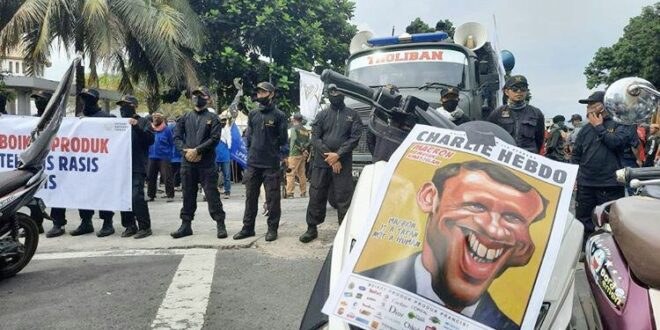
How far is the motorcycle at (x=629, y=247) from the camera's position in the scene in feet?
4.78

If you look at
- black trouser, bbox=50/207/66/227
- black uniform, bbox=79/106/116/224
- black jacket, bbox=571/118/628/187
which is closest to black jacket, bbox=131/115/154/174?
black uniform, bbox=79/106/116/224

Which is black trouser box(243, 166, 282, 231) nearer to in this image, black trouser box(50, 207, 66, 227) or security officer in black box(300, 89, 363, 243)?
security officer in black box(300, 89, 363, 243)

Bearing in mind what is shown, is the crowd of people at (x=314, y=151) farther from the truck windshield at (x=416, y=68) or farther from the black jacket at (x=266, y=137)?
the truck windshield at (x=416, y=68)

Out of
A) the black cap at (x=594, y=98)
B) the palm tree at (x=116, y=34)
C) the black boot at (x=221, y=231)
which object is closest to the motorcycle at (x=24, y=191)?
the black boot at (x=221, y=231)

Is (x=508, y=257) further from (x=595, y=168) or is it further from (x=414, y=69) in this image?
(x=414, y=69)

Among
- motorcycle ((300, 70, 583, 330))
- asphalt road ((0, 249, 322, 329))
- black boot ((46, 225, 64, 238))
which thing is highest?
motorcycle ((300, 70, 583, 330))

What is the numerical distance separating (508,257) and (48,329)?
3149mm

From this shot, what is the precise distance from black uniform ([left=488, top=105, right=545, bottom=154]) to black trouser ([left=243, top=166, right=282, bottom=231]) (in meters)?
2.49

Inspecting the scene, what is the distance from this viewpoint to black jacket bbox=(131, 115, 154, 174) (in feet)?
20.9

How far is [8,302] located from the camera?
A: 4035mm

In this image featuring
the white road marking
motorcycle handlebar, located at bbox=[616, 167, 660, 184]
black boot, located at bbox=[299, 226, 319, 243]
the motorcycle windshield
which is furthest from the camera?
black boot, located at bbox=[299, 226, 319, 243]

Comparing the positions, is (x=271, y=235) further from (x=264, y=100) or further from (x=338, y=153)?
(x=264, y=100)

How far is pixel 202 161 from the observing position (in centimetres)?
612

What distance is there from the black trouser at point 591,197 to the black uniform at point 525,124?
655 millimetres
